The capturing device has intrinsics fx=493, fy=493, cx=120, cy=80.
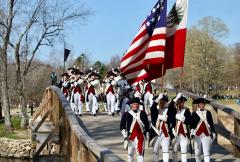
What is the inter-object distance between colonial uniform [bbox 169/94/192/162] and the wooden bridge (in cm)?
95

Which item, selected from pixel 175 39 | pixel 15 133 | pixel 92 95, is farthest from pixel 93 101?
pixel 175 39

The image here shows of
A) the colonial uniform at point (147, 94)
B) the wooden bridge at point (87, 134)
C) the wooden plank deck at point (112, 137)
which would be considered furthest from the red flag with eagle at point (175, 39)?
the colonial uniform at point (147, 94)

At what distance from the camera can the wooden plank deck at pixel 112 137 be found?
12680 millimetres

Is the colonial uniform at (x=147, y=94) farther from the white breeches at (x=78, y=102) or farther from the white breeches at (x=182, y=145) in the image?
the white breeches at (x=182, y=145)

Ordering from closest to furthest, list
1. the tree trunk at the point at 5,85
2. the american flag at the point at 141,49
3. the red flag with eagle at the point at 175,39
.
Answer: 1. the red flag with eagle at the point at 175,39
2. the american flag at the point at 141,49
3. the tree trunk at the point at 5,85

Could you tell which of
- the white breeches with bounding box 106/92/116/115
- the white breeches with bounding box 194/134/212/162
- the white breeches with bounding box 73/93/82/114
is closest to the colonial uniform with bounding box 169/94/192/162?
the white breeches with bounding box 194/134/212/162

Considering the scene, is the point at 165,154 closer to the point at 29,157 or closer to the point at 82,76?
the point at 82,76

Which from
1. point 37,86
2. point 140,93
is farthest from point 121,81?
point 37,86

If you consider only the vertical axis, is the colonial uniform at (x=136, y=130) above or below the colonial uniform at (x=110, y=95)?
below

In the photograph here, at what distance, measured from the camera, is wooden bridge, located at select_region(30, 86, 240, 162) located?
23.2 feet

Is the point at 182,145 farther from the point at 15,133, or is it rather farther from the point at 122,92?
the point at 15,133

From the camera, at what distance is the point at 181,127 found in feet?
37.7

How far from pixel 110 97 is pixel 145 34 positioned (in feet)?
36.8

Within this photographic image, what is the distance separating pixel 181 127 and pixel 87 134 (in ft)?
13.7
